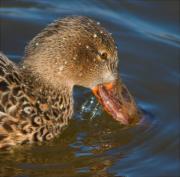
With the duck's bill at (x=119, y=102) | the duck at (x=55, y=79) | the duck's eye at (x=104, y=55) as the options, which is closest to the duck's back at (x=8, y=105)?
the duck at (x=55, y=79)

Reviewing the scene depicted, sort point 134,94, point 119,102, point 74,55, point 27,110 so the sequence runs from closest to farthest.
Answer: point 27,110, point 74,55, point 119,102, point 134,94

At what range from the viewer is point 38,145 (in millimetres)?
7598

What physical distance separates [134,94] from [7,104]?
214 cm

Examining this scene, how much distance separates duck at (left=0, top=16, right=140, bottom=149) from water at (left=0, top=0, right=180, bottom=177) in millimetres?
212

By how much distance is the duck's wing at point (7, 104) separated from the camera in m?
7.20

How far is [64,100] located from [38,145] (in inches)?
24.5

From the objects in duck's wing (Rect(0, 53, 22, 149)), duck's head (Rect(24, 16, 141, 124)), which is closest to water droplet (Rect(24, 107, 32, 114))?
duck's wing (Rect(0, 53, 22, 149))

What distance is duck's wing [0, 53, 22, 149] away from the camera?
7.20 meters

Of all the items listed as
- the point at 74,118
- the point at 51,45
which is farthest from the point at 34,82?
the point at 74,118

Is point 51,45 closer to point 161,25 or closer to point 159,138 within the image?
point 159,138

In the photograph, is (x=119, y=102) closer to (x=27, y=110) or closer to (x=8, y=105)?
(x=27, y=110)

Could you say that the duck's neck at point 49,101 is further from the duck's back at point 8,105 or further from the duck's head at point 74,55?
the duck's back at point 8,105

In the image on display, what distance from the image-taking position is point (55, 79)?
25.9 feet

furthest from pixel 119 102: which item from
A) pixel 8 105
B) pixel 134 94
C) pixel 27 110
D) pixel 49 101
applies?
pixel 8 105
